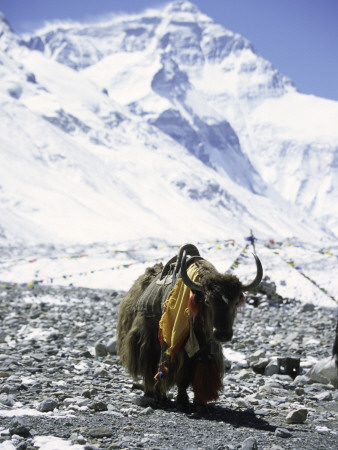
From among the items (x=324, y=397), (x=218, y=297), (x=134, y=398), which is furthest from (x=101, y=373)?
(x=324, y=397)

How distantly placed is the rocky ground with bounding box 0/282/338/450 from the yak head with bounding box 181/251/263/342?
0.56 meters

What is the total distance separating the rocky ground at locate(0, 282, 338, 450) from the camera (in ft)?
15.4

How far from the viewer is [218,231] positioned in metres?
101

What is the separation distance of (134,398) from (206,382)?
77 centimetres

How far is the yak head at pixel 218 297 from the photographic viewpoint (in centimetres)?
547

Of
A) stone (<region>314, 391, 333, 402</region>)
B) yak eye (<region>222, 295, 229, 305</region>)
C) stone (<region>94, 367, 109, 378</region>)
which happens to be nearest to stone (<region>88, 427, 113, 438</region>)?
yak eye (<region>222, 295, 229, 305</region>)

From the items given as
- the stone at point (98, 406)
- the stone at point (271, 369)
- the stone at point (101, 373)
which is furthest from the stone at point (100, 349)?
the stone at point (98, 406)

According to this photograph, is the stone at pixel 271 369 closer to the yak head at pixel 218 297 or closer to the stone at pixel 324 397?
the stone at pixel 324 397

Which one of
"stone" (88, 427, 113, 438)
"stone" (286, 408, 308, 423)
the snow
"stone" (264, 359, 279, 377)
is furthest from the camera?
the snow

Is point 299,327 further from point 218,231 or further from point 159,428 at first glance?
point 218,231

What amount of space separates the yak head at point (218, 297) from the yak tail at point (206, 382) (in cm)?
39

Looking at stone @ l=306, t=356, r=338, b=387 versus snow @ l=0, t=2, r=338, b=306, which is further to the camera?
snow @ l=0, t=2, r=338, b=306

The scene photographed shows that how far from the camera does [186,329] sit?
5.93 m

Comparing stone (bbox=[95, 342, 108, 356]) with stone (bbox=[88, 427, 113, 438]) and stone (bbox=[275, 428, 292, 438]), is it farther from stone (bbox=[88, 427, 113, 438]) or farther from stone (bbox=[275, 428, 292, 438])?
stone (bbox=[275, 428, 292, 438])
